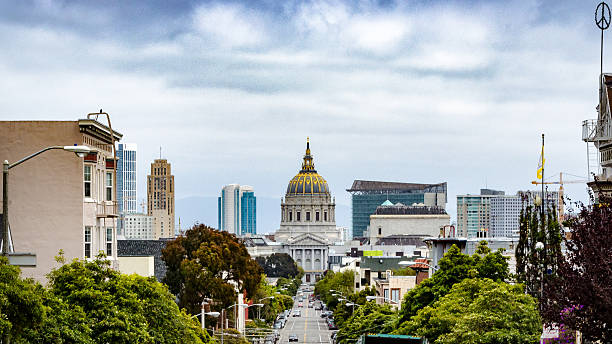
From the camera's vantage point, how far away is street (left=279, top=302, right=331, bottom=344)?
118688mm

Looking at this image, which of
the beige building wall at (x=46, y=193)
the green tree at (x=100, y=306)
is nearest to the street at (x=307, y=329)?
the beige building wall at (x=46, y=193)

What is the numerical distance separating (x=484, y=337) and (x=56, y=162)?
19.3 metres

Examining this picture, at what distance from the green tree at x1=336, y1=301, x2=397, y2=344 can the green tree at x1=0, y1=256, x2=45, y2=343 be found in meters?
50.1

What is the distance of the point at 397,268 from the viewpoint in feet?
489

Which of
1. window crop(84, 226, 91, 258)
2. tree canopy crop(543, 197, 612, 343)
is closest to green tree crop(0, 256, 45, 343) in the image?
tree canopy crop(543, 197, 612, 343)

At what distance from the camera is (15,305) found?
87.4 feet

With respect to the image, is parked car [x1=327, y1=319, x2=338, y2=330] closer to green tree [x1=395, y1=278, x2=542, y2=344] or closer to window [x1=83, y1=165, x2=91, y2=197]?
green tree [x1=395, y1=278, x2=542, y2=344]

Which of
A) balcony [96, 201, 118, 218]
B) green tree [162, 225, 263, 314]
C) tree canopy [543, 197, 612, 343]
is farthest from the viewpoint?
green tree [162, 225, 263, 314]

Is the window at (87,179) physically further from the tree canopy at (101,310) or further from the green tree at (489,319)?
the green tree at (489,319)

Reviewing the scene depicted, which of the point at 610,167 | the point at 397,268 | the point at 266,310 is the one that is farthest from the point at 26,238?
the point at 397,268

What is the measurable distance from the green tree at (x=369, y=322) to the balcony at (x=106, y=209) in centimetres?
2899

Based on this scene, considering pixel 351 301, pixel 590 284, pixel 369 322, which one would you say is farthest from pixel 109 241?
pixel 351 301

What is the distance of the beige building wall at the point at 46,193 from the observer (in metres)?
48.4

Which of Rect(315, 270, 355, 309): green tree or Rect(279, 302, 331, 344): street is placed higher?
Rect(315, 270, 355, 309): green tree
